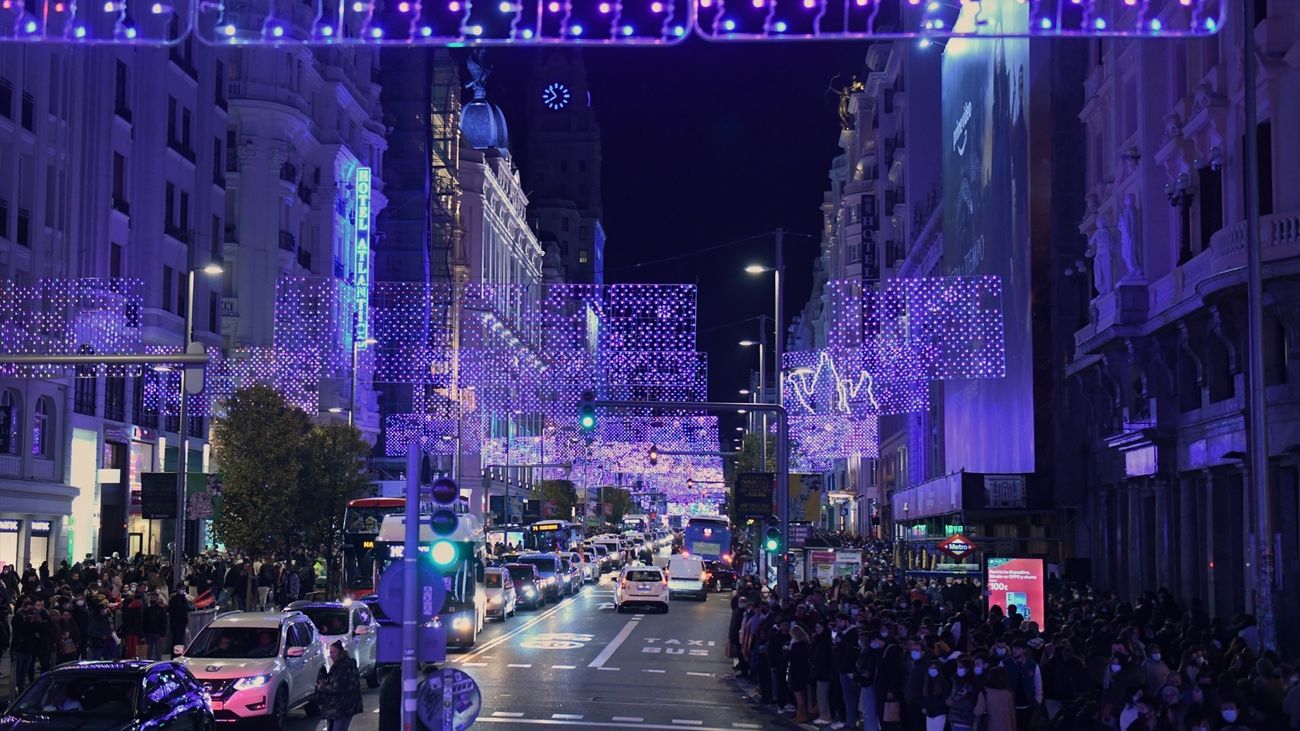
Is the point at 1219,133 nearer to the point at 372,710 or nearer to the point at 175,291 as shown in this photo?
the point at 372,710

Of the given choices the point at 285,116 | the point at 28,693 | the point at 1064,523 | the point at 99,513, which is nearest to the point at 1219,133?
the point at 1064,523

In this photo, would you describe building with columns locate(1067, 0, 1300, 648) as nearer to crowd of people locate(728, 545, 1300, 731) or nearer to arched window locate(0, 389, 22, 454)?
crowd of people locate(728, 545, 1300, 731)

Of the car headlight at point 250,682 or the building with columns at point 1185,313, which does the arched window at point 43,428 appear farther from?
the building with columns at point 1185,313

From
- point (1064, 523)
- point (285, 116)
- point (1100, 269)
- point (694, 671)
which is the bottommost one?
point (694, 671)

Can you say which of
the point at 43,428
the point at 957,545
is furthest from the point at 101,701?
the point at 43,428

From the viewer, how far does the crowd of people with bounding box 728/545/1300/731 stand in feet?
48.3

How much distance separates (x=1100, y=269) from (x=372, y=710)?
63.3ft

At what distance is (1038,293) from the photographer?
136ft

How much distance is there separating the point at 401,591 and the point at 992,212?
35724mm

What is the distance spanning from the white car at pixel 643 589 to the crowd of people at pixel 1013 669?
66.7 feet

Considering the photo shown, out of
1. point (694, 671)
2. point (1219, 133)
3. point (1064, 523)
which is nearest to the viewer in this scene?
point (1219, 133)

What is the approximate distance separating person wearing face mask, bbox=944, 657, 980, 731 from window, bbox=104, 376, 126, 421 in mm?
34496

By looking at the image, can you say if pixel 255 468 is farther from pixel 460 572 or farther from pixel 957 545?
pixel 957 545

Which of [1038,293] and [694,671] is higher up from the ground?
[1038,293]
